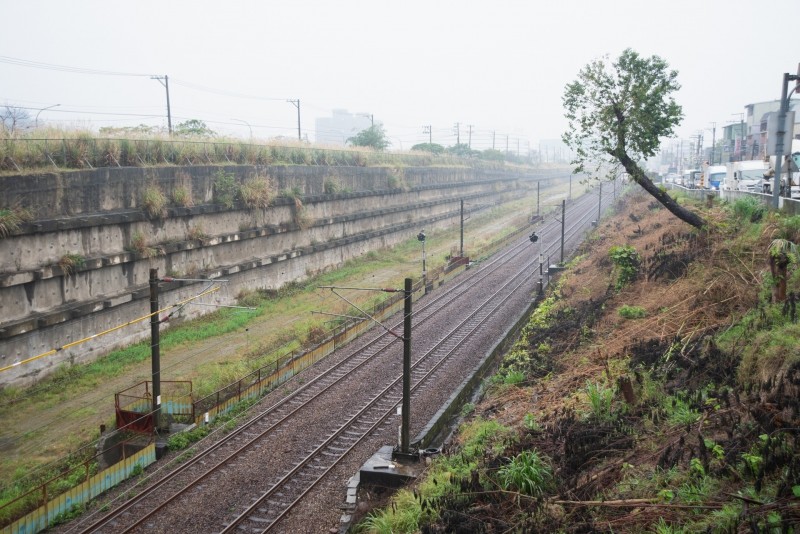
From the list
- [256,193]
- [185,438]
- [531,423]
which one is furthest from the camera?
[256,193]

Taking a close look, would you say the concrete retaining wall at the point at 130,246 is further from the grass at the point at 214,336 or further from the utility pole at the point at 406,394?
the utility pole at the point at 406,394

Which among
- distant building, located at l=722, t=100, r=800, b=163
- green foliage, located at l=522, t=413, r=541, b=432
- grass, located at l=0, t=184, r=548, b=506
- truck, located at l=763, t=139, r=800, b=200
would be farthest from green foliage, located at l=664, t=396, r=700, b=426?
distant building, located at l=722, t=100, r=800, b=163

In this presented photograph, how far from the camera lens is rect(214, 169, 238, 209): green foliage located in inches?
1246

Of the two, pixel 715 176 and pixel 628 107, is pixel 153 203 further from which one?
pixel 715 176

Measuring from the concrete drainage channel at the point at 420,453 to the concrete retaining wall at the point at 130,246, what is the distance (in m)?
13.0

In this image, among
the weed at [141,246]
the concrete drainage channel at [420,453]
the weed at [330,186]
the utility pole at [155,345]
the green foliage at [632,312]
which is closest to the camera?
the concrete drainage channel at [420,453]

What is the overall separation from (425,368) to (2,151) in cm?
1700

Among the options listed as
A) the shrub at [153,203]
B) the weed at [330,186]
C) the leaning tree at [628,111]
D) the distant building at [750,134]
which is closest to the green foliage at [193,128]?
the weed at [330,186]

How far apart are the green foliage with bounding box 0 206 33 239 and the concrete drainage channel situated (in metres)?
14.8

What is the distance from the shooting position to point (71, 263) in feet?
73.7

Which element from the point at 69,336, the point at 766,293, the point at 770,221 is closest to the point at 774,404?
the point at 766,293

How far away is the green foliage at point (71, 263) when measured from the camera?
22172 millimetres

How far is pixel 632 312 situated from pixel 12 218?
20455 millimetres

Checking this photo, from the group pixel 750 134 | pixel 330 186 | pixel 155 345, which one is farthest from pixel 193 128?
pixel 750 134
